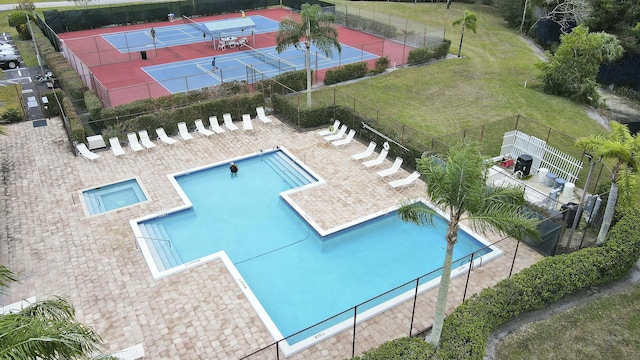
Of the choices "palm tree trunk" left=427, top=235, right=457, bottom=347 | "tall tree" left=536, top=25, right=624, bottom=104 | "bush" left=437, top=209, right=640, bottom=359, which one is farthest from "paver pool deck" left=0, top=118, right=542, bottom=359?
"tall tree" left=536, top=25, right=624, bottom=104

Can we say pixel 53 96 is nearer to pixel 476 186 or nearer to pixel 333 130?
pixel 333 130

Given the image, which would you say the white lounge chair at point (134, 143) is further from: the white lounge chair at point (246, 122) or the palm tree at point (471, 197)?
the palm tree at point (471, 197)

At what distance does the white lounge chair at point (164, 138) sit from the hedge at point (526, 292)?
15562mm

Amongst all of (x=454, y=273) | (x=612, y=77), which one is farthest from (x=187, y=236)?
(x=612, y=77)

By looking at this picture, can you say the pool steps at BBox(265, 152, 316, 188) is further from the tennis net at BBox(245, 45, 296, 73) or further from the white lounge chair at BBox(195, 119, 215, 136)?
the tennis net at BBox(245, 45, 296, 73)

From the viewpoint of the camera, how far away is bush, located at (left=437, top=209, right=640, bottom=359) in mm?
11836

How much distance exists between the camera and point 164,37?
43844 millimetres

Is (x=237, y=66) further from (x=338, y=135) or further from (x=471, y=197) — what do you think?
(x=471, y=197)

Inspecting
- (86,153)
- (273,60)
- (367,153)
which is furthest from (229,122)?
(273,60)

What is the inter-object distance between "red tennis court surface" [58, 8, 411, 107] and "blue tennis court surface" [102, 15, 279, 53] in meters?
0.93

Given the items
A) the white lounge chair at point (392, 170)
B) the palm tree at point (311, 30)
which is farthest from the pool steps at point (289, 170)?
the palm tree at point (311, 30)

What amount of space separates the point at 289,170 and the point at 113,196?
24.2 ft

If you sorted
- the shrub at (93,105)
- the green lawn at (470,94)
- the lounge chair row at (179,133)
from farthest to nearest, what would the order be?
the green lawn at (470,94), the shrub at (93,105), the lounge chair row at (179,133)

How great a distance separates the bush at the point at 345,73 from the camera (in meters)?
31.2
